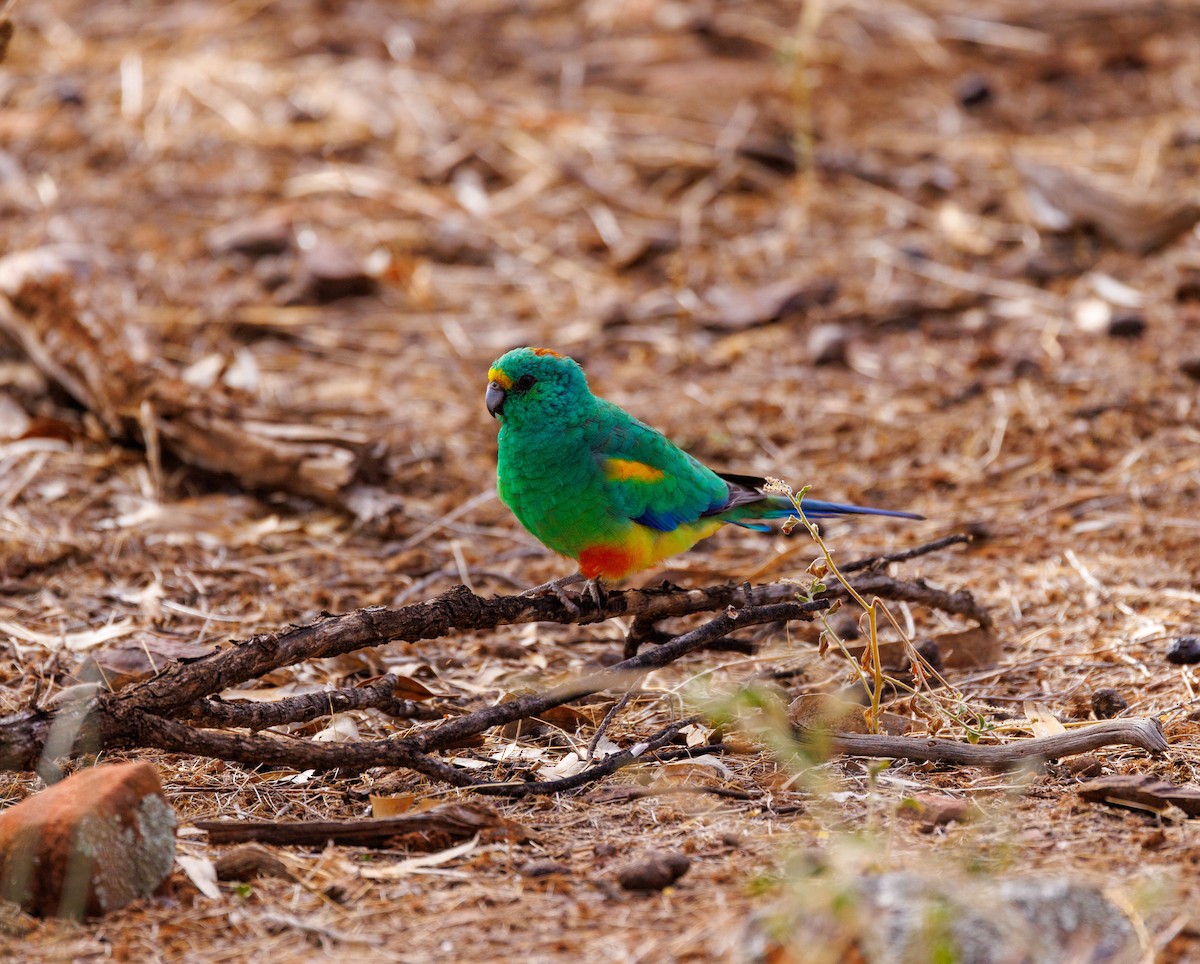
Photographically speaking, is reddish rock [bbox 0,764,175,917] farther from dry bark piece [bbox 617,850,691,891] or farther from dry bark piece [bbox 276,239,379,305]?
dry bark piece [bbox 276,239,379,305]

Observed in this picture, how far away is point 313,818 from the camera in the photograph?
9.48 ft

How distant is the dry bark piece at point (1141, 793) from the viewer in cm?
268

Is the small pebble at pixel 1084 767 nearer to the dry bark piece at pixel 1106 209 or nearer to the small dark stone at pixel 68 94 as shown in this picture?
the dry bark piece at pixel 1106 209

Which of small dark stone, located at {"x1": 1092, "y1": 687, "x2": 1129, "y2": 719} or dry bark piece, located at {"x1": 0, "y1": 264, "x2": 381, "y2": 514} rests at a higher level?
dry bark piece, located at {"x1": 0, "y1": 264, "x2": 381, "y2": 514}

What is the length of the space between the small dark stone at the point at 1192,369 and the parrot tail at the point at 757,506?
236 cm

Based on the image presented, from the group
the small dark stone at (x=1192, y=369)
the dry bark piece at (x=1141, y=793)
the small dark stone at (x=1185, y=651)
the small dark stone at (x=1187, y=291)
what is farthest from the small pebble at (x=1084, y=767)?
the small dark stone at (x=1187, y=291)

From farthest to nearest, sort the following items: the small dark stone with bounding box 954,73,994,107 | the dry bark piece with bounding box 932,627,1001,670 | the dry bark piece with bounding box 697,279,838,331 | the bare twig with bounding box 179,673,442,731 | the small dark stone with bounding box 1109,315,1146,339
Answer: the small dark stone with bounding box 954,73,994,107
the dry bark piece with bounding box 697,279,838,331
the small dark stone with bounding box 1109,315,1146,339
the dry bark piece with bounding box 932,627,1001,670
the bare twig with bounding box 179,673,442,731

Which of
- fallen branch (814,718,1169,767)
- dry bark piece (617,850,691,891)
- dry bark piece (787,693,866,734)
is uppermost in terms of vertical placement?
dry bark piece (617,850,691,891)

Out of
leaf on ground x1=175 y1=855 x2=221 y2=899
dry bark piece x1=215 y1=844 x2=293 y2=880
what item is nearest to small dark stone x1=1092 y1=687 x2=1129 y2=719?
dry bark piece x1=215 y1=844 x2=293 y2=880

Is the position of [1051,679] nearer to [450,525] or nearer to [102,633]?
[450,525]

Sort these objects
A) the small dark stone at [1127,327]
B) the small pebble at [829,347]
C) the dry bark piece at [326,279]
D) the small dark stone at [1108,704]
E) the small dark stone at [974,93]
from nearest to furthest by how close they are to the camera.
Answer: the small dark stone at [1108,704] → the small dark stone at [1127,327] → the small pebble at [829,347] → the dry bark piece at [326,279] → the small dark stone at [974,93]

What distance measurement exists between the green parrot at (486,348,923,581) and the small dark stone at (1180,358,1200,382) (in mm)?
2580

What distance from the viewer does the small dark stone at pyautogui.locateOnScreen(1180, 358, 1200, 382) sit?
5.69 metres

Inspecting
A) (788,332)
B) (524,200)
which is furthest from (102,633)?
(524,200)
